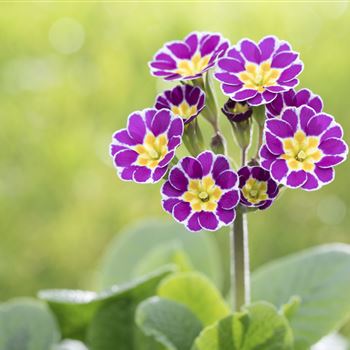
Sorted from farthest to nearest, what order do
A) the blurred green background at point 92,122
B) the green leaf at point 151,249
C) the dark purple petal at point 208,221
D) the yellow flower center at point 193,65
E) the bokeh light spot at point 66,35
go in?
the bokeh light spot at point 66,35 < the blurred green background at point 92,122 < the green leaf at point 151,249 < the yellow flower center at point 193,65 < the dark purple petal at point 208,221

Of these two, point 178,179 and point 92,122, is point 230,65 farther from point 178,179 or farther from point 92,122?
point 92,122

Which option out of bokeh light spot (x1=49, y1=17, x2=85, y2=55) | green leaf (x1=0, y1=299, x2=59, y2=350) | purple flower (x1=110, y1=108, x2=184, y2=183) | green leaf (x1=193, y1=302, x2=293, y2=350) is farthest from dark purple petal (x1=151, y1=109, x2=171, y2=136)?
bokeh light spot (x1=49, y1=17, x2=85, y2=55)

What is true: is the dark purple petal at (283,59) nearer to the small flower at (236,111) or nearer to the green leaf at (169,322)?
the small flower at (236,111)

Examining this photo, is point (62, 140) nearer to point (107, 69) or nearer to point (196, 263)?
point (107, 69)

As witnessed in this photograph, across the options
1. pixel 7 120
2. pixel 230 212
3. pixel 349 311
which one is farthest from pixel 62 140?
pixel 230 212

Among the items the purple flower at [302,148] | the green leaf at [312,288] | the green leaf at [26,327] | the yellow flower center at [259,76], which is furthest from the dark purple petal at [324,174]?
the green leaf at [26,327]
